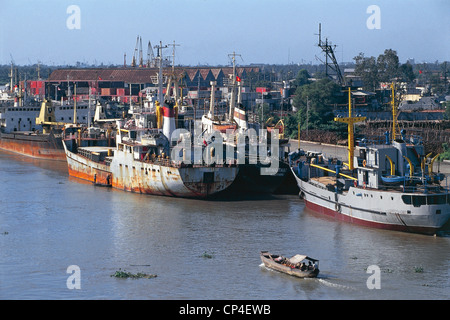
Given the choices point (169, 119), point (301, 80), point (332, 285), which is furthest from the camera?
point (301, 80)

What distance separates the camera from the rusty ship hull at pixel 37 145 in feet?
189

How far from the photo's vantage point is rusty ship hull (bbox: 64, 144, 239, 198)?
37.0 meters

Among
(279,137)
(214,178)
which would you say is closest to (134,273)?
(214,178)

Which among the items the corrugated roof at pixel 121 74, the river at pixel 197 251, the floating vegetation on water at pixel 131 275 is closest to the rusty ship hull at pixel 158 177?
the river at pixel 197 251

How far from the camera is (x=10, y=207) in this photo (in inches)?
1453

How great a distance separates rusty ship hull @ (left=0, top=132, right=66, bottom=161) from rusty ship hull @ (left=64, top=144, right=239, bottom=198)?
12.6 meters

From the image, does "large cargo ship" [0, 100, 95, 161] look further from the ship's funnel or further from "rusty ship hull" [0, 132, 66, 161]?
the ship's funnel

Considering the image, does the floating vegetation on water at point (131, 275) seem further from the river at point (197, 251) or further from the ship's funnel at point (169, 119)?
the ship's funnel at point (169, 119)

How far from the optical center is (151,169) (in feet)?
126

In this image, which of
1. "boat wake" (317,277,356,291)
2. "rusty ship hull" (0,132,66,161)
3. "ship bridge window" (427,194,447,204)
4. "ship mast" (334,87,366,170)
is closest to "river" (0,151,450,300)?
"boat wake" (317,277,356,291)

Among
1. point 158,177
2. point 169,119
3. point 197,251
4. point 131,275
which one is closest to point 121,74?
point 169,119

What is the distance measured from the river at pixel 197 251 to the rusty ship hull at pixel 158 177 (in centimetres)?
61

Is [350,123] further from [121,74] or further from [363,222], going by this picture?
[121,74]

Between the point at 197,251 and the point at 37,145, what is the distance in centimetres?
3400
